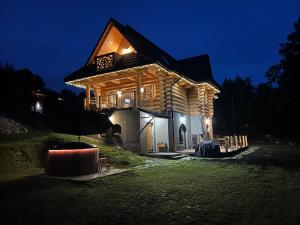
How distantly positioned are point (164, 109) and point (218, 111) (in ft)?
101

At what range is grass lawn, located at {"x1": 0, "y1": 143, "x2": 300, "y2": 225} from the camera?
535cm

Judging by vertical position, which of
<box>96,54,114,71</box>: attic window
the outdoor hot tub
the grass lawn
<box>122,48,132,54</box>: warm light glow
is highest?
<box>122,48,132,54</box>: warm light glow

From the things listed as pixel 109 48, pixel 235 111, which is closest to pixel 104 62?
pixel 109 48

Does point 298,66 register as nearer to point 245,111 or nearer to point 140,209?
point 140,209

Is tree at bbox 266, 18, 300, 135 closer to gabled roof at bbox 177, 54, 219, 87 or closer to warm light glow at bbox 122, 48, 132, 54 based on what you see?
gabled roof at bbox 177, 54, 219, 87

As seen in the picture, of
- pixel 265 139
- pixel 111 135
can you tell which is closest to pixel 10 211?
pixel 111 135

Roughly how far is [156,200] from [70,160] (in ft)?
16.2

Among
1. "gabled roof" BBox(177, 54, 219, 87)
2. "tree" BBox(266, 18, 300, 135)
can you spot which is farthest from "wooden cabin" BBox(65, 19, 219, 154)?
"tree" BBox(266, 18, 300, 135)

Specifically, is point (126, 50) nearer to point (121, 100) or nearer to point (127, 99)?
point (127, 99)

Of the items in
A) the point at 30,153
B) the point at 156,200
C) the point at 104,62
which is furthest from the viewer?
the point at 104,62

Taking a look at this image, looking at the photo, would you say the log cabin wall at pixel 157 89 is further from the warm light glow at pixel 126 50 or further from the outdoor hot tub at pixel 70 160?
the outdoor hot tub at pixel 70 160

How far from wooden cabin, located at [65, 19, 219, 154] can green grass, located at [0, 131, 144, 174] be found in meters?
4.05

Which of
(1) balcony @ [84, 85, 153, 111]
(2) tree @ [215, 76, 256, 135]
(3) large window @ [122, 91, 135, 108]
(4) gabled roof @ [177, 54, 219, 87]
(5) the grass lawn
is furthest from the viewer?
(2) tree @ [215, 76, 256, 135]

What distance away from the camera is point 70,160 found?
10422 millimetres
